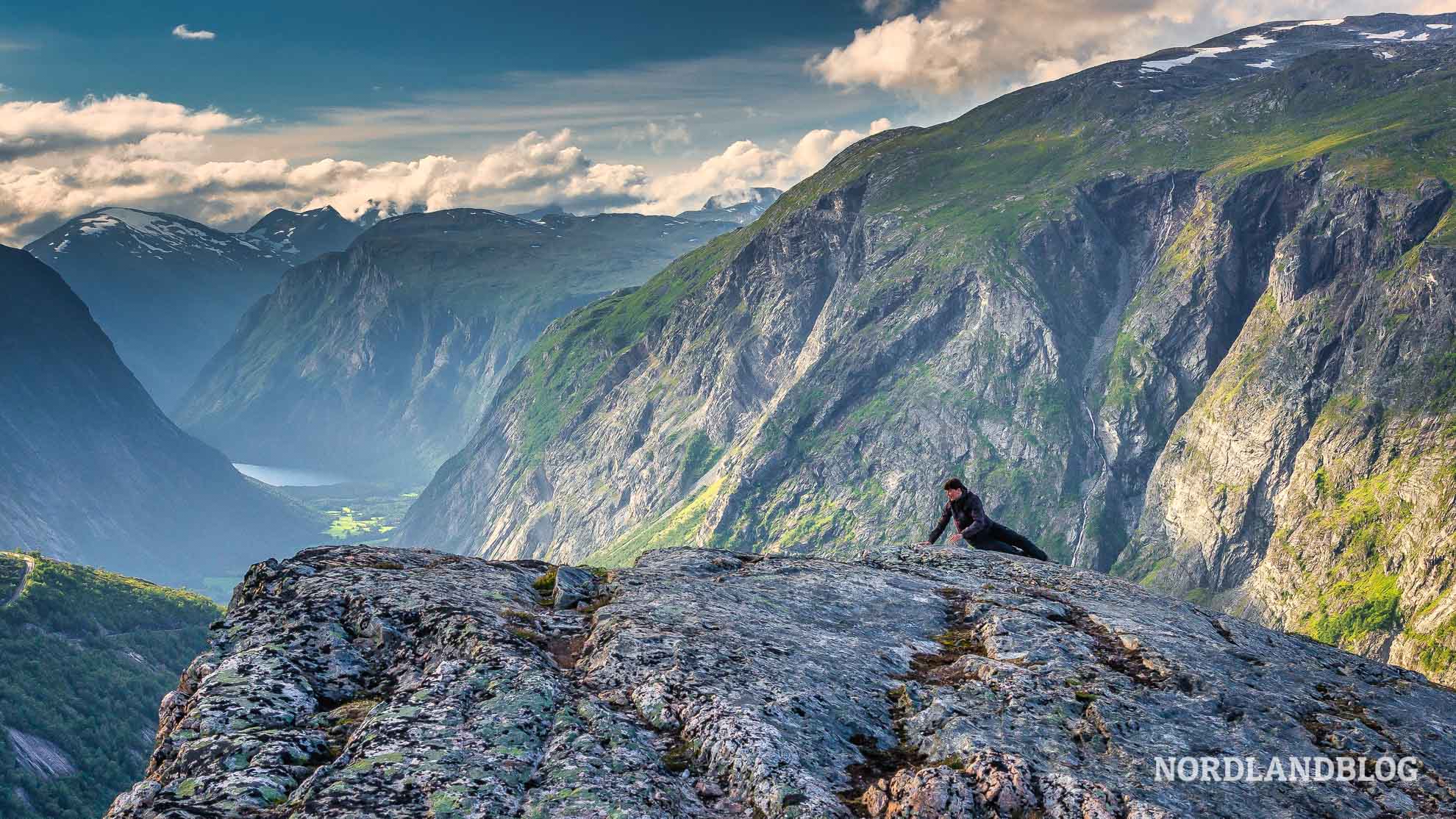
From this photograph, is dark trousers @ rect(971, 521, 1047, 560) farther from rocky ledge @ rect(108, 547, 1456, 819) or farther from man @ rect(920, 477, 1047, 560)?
rocky ledge @ rect(108, 547, 1456, 819)

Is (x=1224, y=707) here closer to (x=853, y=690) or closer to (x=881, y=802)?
(x=853, y=690)

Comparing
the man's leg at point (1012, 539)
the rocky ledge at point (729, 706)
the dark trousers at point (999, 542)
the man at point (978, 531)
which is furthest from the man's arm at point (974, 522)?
the rocky ledge at point (729, 706)

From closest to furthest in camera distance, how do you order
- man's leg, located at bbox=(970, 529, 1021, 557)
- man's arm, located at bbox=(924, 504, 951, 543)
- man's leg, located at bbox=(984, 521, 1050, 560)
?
man's leg, located at bbox=(984, 521, 1050, 560) → man's leg, located at bbox=(970, 529, 1021, 557) → man's arm, located at bbox=(924, 504, 951, 543)

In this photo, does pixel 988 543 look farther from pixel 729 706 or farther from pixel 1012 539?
pixel 729 706

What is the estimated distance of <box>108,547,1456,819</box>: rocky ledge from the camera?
51.7ft

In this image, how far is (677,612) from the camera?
23.3m

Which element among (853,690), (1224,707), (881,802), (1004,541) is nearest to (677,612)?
(853,690)

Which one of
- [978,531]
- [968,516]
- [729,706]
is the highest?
[968,516]

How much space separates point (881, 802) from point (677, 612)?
8.64 metres

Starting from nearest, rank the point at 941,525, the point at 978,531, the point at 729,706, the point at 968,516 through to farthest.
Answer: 1. the point at 729,706
2. the point at 978,531
3. the point at 968,516
4. the point at 941,525

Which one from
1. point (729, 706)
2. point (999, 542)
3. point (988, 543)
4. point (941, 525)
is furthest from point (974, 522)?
point (729, 706)

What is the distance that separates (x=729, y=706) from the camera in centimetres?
1808

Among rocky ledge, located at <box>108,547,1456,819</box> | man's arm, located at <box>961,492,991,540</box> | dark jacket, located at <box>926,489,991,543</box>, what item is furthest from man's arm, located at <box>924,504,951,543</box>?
rocky ledge, located at <box>108,547,1456,819</box>

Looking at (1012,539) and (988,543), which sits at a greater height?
(988,543)
